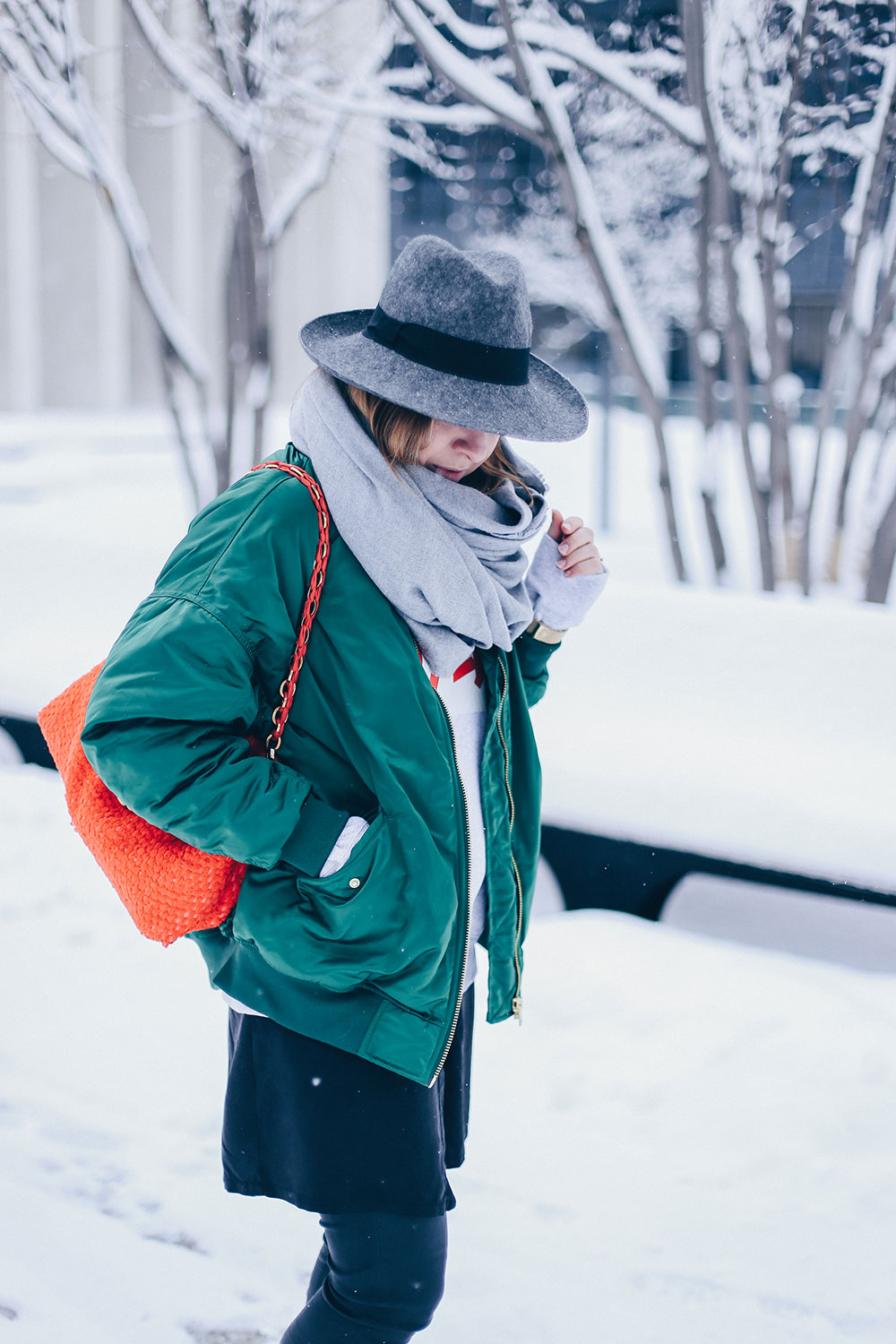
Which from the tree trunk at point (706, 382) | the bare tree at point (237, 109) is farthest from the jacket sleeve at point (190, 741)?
the bare tree at point (237, 109)

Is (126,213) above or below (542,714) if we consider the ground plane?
above

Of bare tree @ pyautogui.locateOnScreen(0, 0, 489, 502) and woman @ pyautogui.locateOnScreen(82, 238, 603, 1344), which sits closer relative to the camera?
woman @ pyautogui.locateOnScreen(82, 238, 603, 1344)

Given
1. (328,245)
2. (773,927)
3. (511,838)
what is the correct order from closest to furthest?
(511,838), (773,927), (328,245)

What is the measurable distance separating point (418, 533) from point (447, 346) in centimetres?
23

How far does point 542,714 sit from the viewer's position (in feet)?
12.9

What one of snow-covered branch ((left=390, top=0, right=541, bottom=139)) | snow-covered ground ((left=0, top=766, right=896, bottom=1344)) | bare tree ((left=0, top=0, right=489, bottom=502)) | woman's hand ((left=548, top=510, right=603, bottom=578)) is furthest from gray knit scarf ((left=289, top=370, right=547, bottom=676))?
bare tree ((left=0, top=0, right=489, bottom=502))

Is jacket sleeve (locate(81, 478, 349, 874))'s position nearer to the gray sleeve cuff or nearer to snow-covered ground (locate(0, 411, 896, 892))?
the gray sleeve cuff

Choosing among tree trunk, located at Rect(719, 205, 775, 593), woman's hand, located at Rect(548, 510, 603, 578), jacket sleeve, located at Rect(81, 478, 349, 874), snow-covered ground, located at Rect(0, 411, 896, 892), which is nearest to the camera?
jacket sleeve, located at Rect(81, 478, 349, 874)

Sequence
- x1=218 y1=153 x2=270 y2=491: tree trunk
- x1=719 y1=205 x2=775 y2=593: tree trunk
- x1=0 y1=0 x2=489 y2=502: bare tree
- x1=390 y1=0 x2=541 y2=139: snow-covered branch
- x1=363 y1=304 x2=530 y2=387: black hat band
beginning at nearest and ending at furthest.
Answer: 1. x1=363 y1=304 x2=530 y2=387: black hat band
2. x1=390 y1=0 x2=541 y2=139: snow-covered branch
3. x1=719 y1=205 x2=775 y2=593: tree trunk
4. x1=0 y1=0 x2=489 y2=502: bare tree
5. x1=218 y1=153 x2=270 y2=491: tree trunk

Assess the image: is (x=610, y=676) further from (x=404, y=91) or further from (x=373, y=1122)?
(x=404, y=91)

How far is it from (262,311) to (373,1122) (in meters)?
5.90

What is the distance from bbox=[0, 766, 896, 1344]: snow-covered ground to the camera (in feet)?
6.65

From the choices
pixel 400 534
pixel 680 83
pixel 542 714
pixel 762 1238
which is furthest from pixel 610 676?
pixel 680 83

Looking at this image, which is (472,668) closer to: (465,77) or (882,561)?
(465,77)
